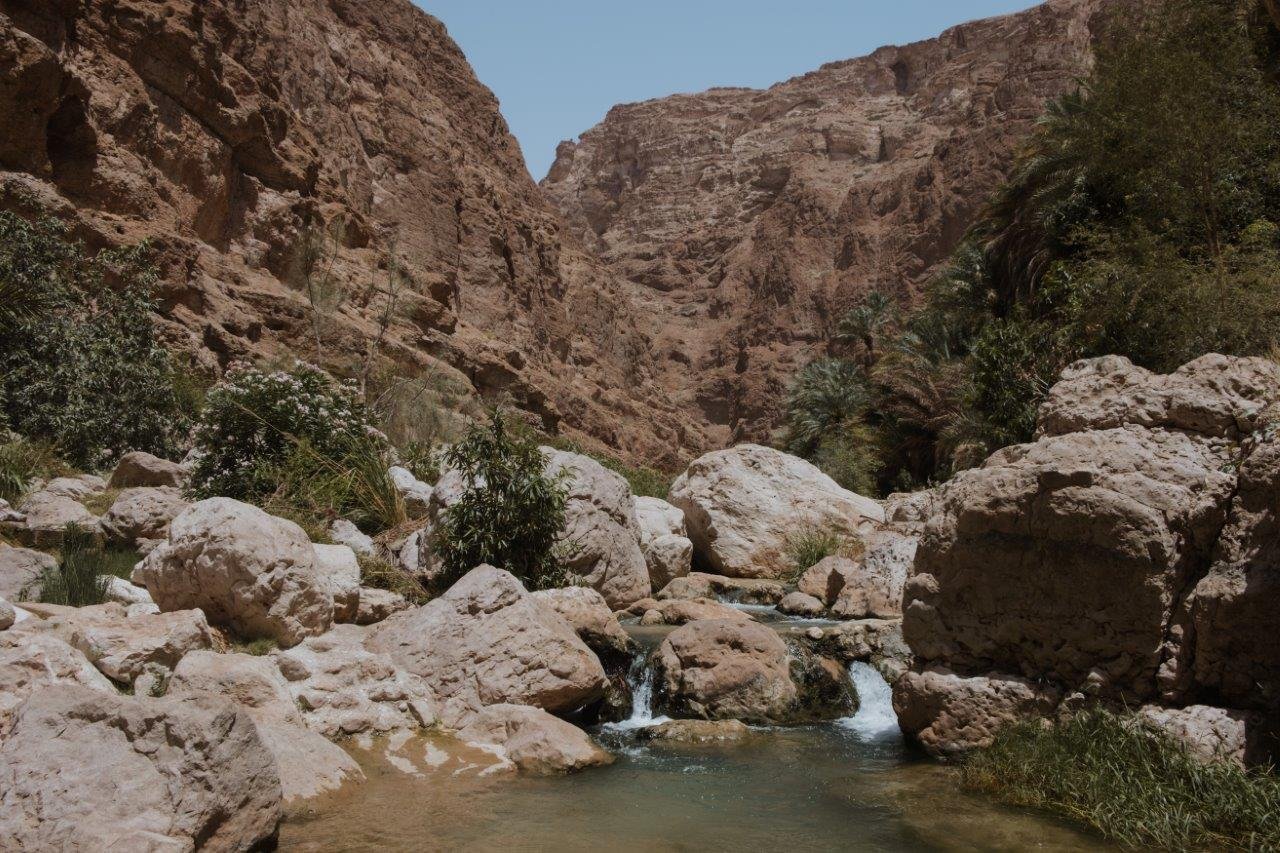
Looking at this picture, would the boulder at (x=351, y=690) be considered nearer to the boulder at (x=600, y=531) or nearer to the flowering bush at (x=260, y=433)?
the boulder at (x=600, y=531)

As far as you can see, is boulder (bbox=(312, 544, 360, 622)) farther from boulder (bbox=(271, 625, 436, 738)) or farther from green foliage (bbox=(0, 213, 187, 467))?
green foliage (bbox=(0, 213, 187, 467))

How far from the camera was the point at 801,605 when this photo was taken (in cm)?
1396

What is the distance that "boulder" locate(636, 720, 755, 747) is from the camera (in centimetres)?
827

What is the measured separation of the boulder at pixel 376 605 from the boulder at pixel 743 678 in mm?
2901

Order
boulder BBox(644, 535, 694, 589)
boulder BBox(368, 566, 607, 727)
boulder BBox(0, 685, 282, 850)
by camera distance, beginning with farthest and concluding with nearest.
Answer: boulder BBox(644, 535, 694, 589) < boulder BBox(368, 566, 607, 727) < boulder BBox(0, 685, 282, 850)

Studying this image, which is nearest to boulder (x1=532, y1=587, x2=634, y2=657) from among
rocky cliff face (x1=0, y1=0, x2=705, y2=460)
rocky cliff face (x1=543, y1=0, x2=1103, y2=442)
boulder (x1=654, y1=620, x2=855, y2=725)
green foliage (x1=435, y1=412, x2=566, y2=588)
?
boulder (x1=654, y1=620, x2=855, y2=725)

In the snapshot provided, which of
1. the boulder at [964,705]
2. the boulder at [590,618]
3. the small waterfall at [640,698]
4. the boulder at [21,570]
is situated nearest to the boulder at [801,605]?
the boulder at [590,618]

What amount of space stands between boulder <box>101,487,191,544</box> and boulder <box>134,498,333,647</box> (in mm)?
2428

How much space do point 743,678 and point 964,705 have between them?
2.35m

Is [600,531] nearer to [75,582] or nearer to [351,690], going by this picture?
[351,690]

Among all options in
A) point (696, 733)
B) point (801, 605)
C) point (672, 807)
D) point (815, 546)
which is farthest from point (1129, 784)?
point (815, 546)

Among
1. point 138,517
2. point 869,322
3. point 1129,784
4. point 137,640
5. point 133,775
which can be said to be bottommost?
point 1129,784

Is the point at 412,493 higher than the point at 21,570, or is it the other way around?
the point at 412,493

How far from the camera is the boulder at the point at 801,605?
13.8 m
